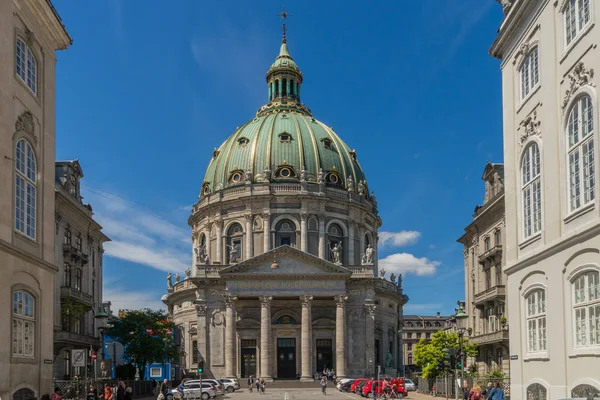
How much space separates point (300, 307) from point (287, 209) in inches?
575

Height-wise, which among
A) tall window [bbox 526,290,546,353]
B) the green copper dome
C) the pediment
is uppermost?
the green copper dome

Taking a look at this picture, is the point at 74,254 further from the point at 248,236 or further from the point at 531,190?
the point at 531,190

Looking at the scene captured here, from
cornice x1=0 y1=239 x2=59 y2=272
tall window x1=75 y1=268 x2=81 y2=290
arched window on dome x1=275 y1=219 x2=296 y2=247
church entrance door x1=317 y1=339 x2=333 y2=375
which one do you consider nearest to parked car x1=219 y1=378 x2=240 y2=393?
church entrance door x1=317 y1=339 x2=333 y2=375

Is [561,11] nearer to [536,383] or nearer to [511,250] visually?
[511,250]

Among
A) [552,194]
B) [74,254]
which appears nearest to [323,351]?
[74,254]

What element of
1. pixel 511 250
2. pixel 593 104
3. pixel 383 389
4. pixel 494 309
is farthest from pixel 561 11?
pixel 494 309

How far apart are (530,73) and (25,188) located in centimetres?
1817

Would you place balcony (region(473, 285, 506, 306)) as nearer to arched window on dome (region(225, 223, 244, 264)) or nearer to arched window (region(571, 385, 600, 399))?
arched window (region(571, 385, 600, 399))

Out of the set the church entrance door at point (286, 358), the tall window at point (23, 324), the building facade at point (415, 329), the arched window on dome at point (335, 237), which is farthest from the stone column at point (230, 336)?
the building facade at point (415, 329)

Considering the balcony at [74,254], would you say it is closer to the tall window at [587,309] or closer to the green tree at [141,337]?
the green tree at [141,337]

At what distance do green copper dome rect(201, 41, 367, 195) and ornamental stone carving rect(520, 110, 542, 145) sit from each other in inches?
2834

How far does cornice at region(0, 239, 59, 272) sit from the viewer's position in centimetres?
2510

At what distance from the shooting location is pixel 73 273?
227ft

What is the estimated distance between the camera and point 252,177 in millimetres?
101562
